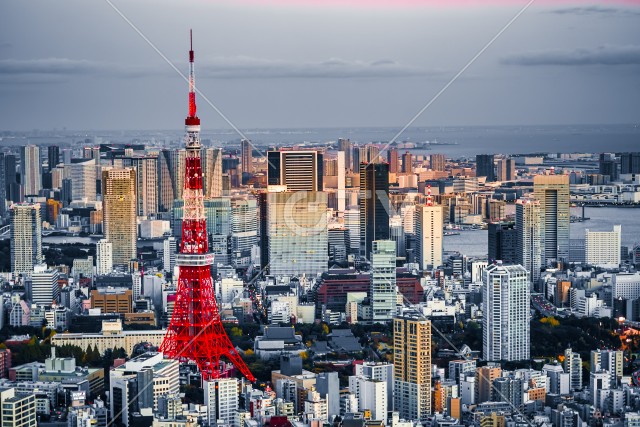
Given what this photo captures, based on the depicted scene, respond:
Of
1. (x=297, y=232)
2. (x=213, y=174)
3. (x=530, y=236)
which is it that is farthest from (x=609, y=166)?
(x=213, y=174)

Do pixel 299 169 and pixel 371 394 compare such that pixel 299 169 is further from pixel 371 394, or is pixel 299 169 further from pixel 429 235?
pixel 371 394

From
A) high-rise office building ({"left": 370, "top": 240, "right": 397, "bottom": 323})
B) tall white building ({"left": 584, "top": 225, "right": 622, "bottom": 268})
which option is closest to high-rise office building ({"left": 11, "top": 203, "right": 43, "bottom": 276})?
high-rise office building ({"left": 370, "top": 240, "right": 397, "bottom": 323})

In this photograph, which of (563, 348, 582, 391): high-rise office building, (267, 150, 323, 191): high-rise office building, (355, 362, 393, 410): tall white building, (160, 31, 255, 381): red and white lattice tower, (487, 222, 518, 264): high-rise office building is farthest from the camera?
(267, 150, 323, 191): high-rise office building

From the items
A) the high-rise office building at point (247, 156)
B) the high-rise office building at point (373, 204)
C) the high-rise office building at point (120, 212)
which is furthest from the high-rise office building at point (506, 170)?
the high-rise office building at point (120, 212)

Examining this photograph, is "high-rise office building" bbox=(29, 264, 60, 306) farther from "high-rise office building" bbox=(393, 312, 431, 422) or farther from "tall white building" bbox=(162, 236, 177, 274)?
"high-rise office building" bbox=(393, 312, 431, 422)

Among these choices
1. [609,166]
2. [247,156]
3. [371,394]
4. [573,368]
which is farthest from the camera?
[609,166]

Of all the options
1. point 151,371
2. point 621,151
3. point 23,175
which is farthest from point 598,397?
point 23,175
